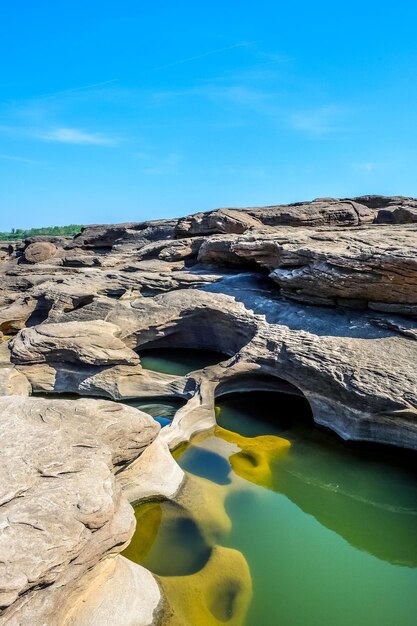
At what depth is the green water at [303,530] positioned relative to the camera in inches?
166

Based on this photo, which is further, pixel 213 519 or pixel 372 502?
pixel 372 502

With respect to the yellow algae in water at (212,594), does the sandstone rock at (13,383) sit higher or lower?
higher

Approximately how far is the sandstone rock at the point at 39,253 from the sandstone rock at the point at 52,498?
18.7 m

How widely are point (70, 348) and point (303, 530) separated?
20.6ft

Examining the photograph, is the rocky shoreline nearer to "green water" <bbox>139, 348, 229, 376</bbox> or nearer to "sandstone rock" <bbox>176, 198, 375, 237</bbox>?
"sandstone rock" <bbox>176, 198, 375, 237</bbox>

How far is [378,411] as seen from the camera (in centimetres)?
677

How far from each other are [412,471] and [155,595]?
448 cm

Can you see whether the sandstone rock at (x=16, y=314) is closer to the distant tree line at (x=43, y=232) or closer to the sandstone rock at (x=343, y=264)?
the sandstone rock at (x=343, y=264)

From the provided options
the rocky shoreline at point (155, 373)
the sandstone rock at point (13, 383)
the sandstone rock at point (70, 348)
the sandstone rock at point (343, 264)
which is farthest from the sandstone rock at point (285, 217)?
the sandstone rock at point (13, 383)

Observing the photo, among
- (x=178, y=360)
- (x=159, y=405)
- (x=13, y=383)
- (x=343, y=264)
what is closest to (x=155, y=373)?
(x=159, y=405)

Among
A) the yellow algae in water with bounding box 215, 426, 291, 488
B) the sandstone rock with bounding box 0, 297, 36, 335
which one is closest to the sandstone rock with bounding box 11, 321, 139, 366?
the yellow algae in water with bounding box 215, 426, 291, 488

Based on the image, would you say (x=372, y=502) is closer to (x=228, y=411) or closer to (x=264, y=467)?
(x=264, y=467)

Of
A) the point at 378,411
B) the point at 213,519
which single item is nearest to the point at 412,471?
the point at 378,411

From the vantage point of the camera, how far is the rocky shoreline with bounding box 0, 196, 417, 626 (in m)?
3.47
